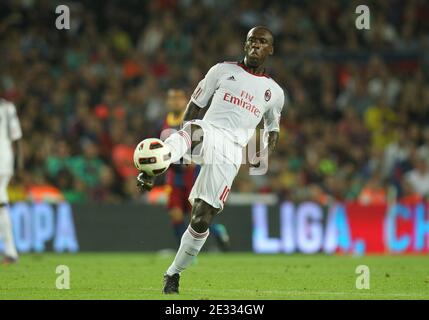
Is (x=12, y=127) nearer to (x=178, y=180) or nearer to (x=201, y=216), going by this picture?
(x=178, y=180)

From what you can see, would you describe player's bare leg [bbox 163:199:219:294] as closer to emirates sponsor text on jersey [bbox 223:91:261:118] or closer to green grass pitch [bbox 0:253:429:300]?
green grass pitch [bbox 0:253:429:300]

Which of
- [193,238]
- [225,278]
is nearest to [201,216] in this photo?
[193,238]

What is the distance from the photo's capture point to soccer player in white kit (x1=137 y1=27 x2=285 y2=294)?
9.56m

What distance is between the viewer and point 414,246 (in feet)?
61.1

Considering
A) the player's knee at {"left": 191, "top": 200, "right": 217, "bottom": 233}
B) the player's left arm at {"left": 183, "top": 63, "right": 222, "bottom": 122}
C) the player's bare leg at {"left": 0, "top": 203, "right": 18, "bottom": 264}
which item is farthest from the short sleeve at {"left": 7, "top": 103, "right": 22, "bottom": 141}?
the player's knee at {"left": 191, "top": 200, "right": 217, "bottom": 233}

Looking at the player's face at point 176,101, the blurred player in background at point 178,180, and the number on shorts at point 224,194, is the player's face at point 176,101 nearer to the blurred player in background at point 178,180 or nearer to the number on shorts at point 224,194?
the blurred player in background at point 178,180

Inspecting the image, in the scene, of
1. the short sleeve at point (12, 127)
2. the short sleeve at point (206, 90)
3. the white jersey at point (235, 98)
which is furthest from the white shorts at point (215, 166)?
the short sleeve at point (12, 127)

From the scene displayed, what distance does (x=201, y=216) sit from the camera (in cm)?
955

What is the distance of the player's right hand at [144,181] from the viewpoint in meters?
9.12

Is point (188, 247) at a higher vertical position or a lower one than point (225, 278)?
higher

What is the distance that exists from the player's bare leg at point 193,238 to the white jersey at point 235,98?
80 centimetres

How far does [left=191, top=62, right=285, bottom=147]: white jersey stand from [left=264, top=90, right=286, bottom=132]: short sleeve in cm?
10

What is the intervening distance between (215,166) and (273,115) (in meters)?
1.12
